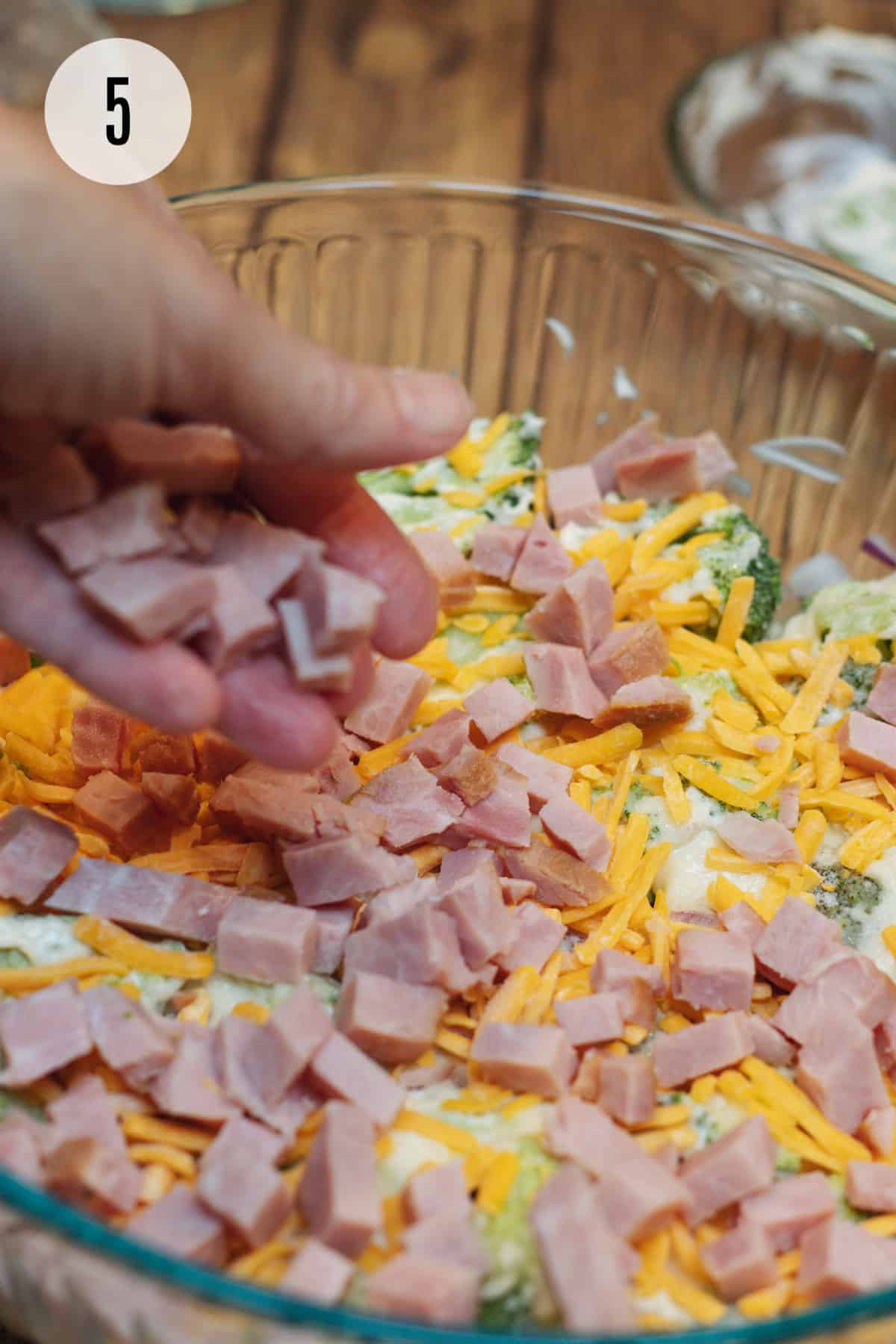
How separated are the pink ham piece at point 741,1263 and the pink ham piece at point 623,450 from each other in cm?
129

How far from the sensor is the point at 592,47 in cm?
367

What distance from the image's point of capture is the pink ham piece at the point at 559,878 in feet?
5.18

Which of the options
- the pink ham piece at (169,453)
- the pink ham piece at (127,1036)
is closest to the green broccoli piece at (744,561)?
the pink ham piece at (169,453)

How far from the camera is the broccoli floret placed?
164 centimetres

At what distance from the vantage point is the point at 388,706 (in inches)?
69.2

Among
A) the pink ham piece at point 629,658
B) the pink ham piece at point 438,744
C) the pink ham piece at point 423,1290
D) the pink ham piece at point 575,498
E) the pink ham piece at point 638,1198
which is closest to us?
the pink ham piece at point 423,1290

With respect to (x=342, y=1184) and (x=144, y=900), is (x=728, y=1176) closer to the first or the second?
(x=342, y=1184)

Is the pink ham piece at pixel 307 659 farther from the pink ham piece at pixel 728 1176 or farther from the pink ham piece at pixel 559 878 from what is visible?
the pink ham piece at pixel 728 1176

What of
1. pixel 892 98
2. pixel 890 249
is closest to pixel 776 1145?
pixel 890 249

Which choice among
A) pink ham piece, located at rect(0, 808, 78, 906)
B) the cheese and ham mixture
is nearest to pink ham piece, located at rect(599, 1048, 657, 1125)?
the cheese and ham mixture

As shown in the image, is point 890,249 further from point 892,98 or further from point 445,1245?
point 445,1245

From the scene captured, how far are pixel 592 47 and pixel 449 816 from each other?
2.88m

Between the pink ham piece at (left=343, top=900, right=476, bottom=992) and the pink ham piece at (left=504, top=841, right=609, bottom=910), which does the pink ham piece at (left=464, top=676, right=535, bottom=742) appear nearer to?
the pink ham piece at (left=504, top=841, right=609, bottom=910)

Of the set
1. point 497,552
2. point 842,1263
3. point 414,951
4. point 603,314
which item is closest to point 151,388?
point 414,951
